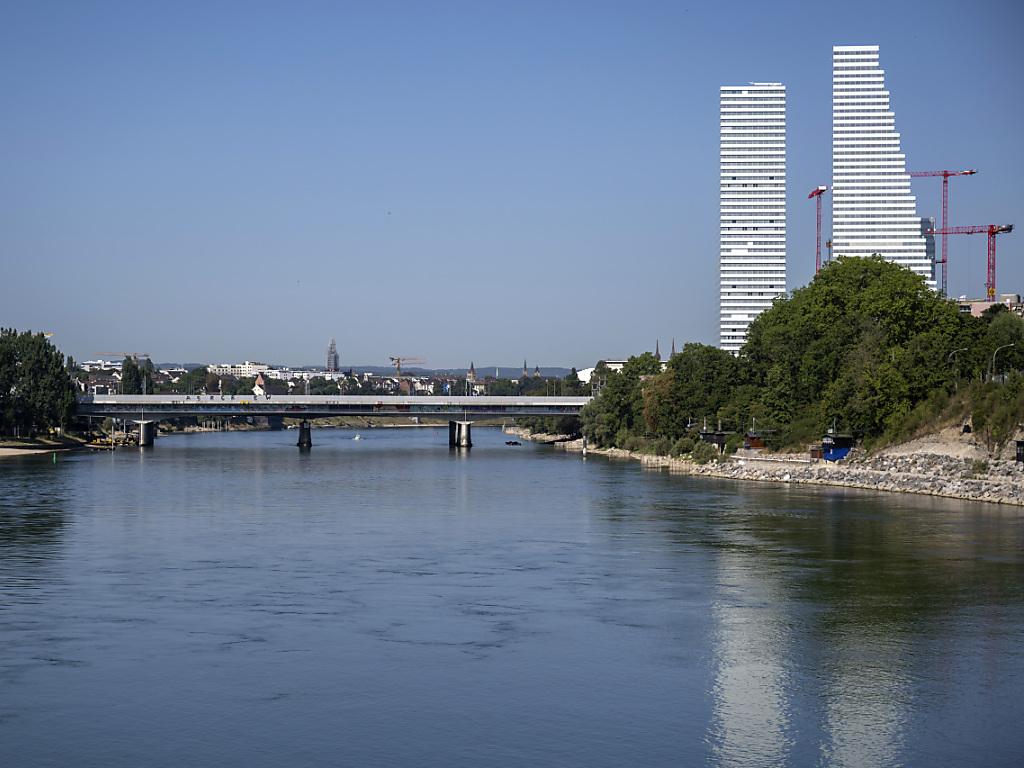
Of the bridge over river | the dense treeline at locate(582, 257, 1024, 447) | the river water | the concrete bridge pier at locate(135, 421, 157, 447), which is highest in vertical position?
the dense treeline at locate(582, 257, 1024, 447)

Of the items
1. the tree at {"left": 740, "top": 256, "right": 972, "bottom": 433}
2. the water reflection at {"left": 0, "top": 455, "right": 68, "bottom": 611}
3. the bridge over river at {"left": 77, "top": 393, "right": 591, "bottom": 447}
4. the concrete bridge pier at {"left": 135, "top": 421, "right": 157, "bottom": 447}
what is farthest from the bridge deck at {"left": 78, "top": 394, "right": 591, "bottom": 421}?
the water reflection at {"left": 0, "top": 455, "right": 68, "bottom": 611}

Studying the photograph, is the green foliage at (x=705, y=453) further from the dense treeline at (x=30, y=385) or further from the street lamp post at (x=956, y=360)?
the dense treeline at (x=30, y=385)

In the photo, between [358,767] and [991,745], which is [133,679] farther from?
[991,745]

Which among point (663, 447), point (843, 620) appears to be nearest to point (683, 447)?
point (663, 447)

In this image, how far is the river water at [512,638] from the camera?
2223 centimetres

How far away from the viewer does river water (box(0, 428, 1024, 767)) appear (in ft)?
72.9

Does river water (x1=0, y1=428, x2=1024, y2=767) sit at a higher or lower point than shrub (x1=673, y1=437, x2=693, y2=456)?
lower

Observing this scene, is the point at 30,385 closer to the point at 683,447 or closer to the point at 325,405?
the point at 325,405

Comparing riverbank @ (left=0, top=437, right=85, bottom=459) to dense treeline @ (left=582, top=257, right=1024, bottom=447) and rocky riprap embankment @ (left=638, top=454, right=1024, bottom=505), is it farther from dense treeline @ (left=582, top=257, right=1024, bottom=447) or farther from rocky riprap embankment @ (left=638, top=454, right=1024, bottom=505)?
rocky riprap embankment @ (left=638, top=454, right=1024, bottom=505)

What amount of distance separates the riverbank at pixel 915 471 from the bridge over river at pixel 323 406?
56.6 m

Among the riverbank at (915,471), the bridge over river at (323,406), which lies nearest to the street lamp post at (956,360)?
the riverbank at (915,471)

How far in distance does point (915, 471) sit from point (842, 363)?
16583 millimetres

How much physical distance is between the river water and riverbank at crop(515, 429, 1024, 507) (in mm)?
7359

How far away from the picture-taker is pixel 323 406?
15075cm
